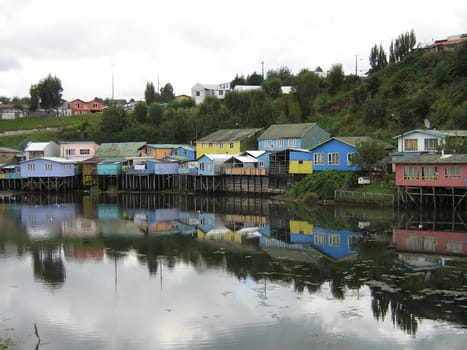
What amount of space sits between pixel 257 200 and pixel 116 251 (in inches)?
904

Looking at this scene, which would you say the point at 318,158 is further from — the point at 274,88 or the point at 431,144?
the point at 274,88

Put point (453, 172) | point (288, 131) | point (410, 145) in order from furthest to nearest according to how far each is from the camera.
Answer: point (288, 131), point (410, 145), point (453, 172)

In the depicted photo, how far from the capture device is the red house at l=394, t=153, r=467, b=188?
116 ft

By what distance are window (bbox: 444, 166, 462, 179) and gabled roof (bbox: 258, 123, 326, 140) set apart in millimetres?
20648

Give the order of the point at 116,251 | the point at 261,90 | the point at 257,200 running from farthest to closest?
the point at 261,90 → the point at 257,200 → the point at 116,251

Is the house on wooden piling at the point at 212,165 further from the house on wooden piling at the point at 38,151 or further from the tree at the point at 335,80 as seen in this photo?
the tree at the point at 335,80

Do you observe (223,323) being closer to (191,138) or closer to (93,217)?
(93,217)

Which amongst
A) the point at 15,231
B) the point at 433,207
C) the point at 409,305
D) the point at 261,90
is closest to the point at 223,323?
the point at 409,305

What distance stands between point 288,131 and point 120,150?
21.2 meters

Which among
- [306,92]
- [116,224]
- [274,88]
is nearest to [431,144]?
[116,224]

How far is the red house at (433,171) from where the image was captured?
35.4 m

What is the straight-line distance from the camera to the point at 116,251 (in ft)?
93.3

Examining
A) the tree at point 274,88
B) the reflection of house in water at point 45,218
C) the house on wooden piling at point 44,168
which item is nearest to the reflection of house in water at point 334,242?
the reflection of house in water at point 45,218

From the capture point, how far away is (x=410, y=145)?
43594 mm
